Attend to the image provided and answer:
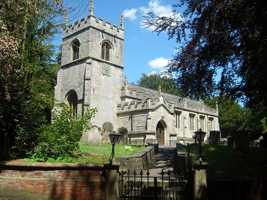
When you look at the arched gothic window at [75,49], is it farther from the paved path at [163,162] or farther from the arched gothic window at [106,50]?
the paved path at [163,162]

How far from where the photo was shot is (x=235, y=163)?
16.7 meters

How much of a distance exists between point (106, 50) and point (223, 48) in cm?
2885

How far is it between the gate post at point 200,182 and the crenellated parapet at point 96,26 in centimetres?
3106

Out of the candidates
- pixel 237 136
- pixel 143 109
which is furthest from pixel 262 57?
pixel 143 109

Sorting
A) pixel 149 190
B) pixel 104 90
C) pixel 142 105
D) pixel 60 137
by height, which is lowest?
pixel 149 190

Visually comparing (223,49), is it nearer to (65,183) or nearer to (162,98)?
(65,183)

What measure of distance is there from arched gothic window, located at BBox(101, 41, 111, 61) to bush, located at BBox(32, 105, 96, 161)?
2747cm

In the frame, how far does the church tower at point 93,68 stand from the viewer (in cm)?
3794

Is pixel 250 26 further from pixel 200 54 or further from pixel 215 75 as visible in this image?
pixel 215 75

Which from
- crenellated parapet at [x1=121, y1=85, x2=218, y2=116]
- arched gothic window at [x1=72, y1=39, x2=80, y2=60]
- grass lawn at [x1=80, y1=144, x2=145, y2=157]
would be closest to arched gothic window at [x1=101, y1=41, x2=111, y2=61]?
arched gothic window at [x1=72, y1=39, x2=80, y2=60]

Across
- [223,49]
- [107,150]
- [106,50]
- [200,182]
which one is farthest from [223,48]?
[106,50]

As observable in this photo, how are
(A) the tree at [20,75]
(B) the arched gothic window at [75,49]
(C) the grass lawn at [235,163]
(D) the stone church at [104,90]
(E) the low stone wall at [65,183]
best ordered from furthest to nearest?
(B) the arched gothic window at [75,49], (D) the stone church at [104,90], (C) the grass lawn at [235,163], (A) the tree at [20,75], (E) the low stone wall at [65,183]

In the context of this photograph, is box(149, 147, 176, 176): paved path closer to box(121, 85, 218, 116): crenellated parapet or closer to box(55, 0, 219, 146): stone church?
box(121, 85, 218, 116): crenellated parapet

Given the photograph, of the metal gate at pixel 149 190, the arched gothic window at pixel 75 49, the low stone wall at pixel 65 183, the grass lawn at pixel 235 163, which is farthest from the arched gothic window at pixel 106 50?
the low stone wall at pixel 65 183
